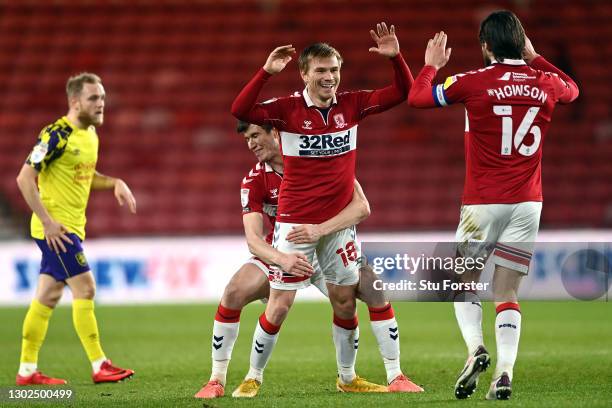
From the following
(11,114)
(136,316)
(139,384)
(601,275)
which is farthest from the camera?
(11,114)

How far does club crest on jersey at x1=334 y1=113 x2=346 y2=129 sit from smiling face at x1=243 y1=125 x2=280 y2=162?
61cm

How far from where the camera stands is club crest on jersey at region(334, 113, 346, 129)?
5.66 meters

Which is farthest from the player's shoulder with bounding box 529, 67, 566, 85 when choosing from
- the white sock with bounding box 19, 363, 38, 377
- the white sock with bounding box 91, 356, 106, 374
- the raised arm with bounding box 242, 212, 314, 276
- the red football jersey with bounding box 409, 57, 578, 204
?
the white sock with bounding box 19, 363, 38, 377

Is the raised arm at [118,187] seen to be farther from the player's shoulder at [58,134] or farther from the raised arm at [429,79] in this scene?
the raised arm at [429,79]

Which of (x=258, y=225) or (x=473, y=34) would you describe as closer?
→ (x=258, y=225)

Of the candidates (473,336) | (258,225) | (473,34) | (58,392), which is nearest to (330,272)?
(258,225)

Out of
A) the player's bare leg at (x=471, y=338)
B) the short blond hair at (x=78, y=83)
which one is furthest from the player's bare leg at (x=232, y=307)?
the short blond hair at (x=78, y=83)

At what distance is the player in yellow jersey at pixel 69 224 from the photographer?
22.3 ft

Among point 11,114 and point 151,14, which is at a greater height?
point 151,14

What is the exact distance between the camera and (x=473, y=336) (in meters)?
5.28

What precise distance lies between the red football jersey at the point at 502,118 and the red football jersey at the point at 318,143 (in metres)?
0.50

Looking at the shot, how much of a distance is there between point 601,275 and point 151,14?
1487 centimetres

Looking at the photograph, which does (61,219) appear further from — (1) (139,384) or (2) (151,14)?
(2) (151,14)

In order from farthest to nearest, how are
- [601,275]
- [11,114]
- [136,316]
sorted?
[11,114]
[136,316]
[601,275]
